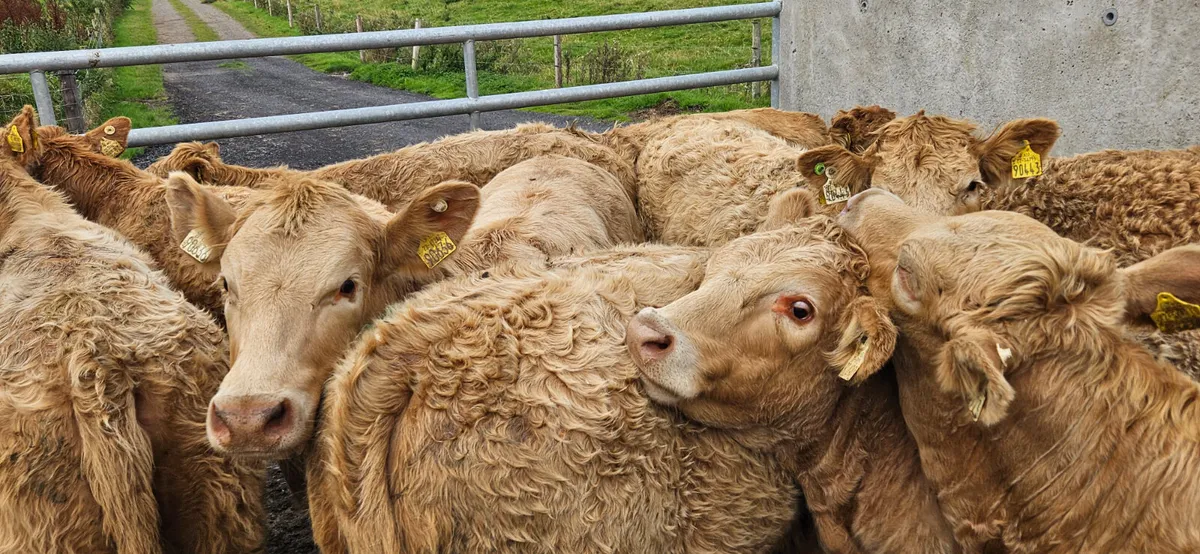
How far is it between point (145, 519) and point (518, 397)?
1.34 meters

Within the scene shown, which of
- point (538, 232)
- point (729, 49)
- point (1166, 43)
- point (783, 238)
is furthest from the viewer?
point (729, 49)

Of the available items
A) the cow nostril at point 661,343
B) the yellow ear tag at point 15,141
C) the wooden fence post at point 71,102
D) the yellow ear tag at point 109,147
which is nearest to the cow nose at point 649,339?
the cow nostril at point 661,343

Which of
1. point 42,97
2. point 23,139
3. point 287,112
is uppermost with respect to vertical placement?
point 42,97

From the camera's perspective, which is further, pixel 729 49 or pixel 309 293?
pixel 729 49

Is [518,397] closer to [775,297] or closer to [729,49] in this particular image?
[775,297]

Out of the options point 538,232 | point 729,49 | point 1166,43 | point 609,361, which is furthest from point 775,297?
point 729,49

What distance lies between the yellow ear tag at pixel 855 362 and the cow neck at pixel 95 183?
4191mm

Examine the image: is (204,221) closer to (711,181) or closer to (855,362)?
(855,362)

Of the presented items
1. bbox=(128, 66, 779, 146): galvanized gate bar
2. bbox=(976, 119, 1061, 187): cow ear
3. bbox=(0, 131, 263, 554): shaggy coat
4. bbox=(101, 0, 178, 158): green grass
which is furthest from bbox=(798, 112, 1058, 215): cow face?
bbox=(101, 0, 178, 158): green grass

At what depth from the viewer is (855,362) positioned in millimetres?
2658

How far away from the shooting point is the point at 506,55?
2081 cm

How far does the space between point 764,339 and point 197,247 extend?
7.80 ft

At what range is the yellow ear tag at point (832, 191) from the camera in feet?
15.5

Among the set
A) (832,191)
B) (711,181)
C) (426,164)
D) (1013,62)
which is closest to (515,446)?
(832,191)
